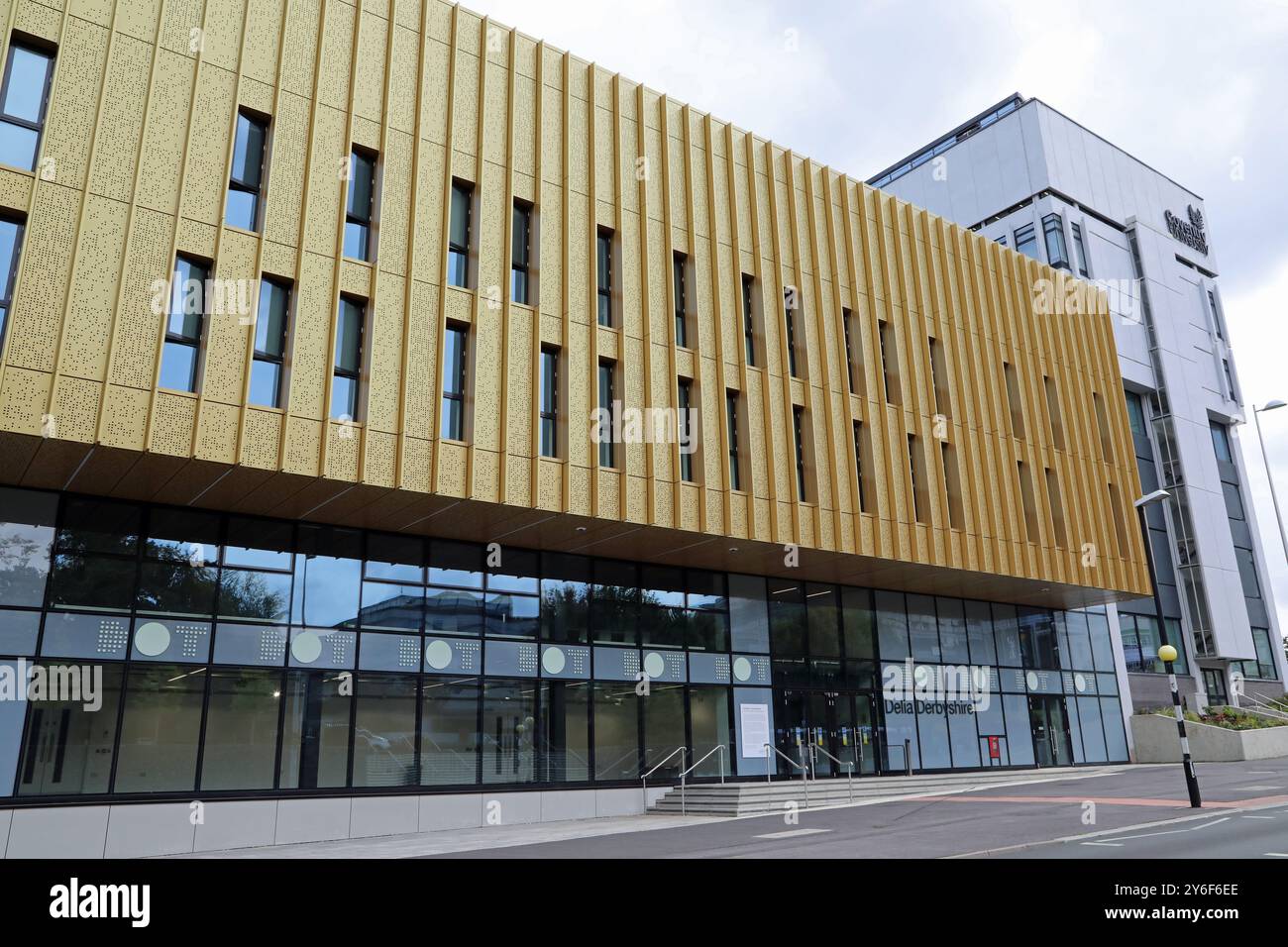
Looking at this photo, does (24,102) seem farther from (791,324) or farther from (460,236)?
(791,324)

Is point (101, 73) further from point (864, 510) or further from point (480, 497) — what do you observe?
point (864, 510)

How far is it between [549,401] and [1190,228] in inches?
1851

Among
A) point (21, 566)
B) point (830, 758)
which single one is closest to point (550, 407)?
point (21, 566)

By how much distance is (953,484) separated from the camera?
1075 inches

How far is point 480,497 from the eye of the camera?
60.4ft

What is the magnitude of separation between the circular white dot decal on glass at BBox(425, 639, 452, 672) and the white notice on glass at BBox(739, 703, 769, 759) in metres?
8.42

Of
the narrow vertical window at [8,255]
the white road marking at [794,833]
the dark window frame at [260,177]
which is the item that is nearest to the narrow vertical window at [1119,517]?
the white road marking at [794,833]

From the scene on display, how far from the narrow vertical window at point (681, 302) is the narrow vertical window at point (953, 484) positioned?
9339mm

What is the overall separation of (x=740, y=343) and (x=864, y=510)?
5.79 metres

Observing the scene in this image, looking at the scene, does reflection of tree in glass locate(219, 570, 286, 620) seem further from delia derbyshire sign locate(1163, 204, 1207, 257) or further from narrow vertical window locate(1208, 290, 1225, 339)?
narrow vertical window locate(1208, 290, 1225, 339)

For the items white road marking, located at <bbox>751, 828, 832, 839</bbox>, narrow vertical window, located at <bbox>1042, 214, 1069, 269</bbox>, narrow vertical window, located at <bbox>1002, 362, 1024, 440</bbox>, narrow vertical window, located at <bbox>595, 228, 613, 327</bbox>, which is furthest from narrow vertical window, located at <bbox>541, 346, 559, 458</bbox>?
narrow vertical window, located at <bbox>1042, 214, 1069, 269</bbox>
